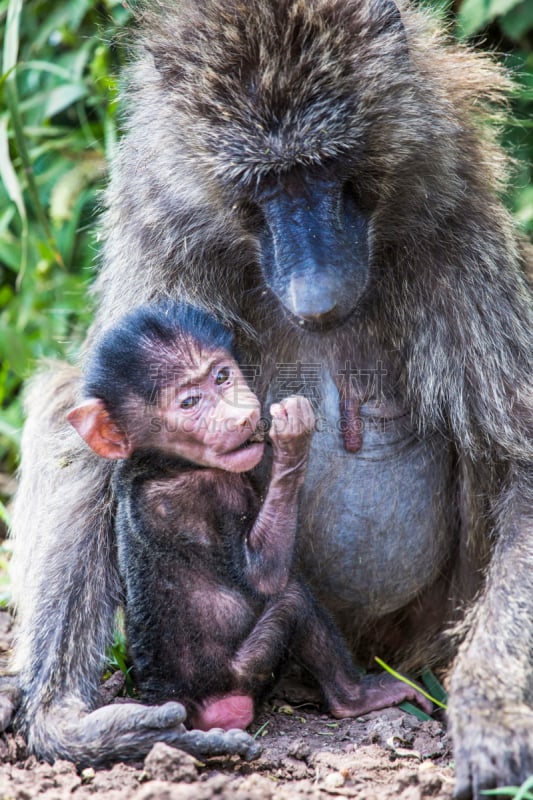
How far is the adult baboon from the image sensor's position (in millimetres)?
3002

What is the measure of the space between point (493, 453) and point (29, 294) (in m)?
2.99

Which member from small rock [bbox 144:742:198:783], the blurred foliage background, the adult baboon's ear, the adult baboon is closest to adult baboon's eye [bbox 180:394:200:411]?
the adult baboon's ear

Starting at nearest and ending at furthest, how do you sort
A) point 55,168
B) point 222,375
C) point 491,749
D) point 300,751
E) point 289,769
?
point 491,749
point 289,769
point 300,751
point 222,375
point 55,168

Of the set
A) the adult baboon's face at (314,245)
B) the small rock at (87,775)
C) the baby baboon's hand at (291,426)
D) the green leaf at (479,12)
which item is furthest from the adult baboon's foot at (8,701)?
the green leaf at (479,12)

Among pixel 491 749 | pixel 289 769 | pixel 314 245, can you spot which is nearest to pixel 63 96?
pixel 314 245

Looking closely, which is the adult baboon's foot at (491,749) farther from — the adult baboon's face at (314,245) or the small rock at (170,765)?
the adult baboon's face at (314,245)

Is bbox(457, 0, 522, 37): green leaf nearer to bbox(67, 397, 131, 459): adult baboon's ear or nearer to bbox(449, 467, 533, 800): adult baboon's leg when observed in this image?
bbox(449, 467, 533, 800): adult baboon's leg

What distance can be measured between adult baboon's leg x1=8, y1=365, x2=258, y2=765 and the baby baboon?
20cm

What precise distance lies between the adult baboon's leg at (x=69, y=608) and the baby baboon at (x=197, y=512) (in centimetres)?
20

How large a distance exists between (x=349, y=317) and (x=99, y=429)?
0.79 m

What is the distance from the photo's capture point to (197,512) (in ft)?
10.3

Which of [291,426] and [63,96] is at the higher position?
[291,426]

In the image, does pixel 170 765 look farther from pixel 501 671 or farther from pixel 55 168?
pixel 55 168

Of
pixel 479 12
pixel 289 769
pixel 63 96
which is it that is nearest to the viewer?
pixel 289 769
